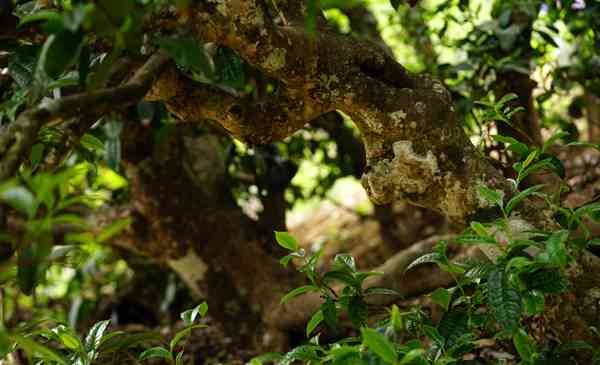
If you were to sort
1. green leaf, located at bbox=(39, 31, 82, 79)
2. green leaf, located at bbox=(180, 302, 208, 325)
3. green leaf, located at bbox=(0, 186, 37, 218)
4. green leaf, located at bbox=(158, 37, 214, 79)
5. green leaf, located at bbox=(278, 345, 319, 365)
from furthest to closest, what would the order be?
green leaf, located at bbox=(180, 302, 208, 325) → green leaf, located at bbox=(278, 345, 319, 365) → green leaf, located at bbox=(158, 37, 214, 79) → green leaf, located at bbox=(39, 31, 82, 79) → green leaf, located at bbox=(0, 186, 37, 218)

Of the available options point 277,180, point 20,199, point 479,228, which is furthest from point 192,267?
point 20,199

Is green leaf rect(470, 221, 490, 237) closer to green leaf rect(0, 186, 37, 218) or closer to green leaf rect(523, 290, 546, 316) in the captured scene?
green leaf rect(523, 290, 546, 316)

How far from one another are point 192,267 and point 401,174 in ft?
3.84

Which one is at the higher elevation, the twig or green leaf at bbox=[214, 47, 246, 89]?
the twig

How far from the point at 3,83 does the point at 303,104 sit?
0.59 meters

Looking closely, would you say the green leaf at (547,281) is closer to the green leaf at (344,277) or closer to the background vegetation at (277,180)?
the background vegetation at (277,180)

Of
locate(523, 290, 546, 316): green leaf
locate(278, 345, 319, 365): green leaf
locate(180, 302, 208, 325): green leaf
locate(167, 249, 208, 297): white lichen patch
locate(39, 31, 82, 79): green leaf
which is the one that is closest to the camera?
locate(39, 31, 82, 79): green leaf

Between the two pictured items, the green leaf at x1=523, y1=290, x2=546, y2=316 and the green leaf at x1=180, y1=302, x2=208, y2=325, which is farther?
the green leaf at x1=180, y1=302, x2=208, y2=325

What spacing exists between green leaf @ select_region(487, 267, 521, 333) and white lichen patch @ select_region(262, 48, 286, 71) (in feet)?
1.75

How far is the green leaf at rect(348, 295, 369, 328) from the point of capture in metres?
1.24

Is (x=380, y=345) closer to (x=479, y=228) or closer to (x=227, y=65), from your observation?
(x=479, y=228)

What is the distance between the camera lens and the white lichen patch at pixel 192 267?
239 cm

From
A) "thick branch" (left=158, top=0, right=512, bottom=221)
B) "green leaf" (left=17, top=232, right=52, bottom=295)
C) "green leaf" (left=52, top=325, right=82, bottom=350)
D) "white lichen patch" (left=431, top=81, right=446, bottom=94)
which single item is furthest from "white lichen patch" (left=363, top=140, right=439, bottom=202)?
"green leaf" (left=17, top=232, right=52, bottom=295)

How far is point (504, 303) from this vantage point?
3.51 feet
